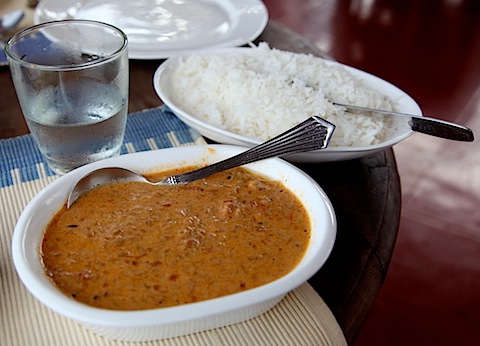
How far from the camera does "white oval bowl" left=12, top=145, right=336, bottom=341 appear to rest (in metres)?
0.61

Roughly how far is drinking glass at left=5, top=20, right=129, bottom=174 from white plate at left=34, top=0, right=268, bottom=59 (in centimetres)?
33

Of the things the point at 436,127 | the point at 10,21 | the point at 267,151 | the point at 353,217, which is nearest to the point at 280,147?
the point at 267,151

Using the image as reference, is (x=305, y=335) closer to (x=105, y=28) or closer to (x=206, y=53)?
(x=105, y=28)

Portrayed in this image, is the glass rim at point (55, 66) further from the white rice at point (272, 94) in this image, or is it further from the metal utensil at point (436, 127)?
the metal utensil at point (436, 127)

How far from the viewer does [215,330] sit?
0.69 meters

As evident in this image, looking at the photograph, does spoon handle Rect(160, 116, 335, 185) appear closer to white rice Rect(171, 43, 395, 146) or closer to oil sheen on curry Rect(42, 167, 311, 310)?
oil sheen on curry Rect(42, 167, 311, 310)

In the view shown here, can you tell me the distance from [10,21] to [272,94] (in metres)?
0.76

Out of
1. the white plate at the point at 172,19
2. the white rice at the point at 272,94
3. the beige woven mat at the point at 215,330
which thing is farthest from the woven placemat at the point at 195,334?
the white plate at the point at 172,19

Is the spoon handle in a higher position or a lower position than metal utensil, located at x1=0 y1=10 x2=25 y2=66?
higher

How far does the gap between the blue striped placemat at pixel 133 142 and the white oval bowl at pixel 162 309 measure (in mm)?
186

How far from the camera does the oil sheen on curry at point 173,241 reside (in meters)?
0.68

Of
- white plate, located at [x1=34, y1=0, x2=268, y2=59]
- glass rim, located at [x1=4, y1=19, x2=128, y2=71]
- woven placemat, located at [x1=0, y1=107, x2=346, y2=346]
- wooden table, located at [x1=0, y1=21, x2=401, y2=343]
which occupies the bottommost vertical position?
white plate, located at [x1=34, y1=0, x2=268, y2=59]

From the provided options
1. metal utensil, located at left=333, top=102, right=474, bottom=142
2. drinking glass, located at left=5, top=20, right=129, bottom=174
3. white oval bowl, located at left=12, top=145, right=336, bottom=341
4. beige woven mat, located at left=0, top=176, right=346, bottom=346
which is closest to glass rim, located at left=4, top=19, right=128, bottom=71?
drinking glass, located at left=5, top=20, right=129, bottom=174

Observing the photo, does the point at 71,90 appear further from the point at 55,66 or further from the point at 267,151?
the point at 267,151
